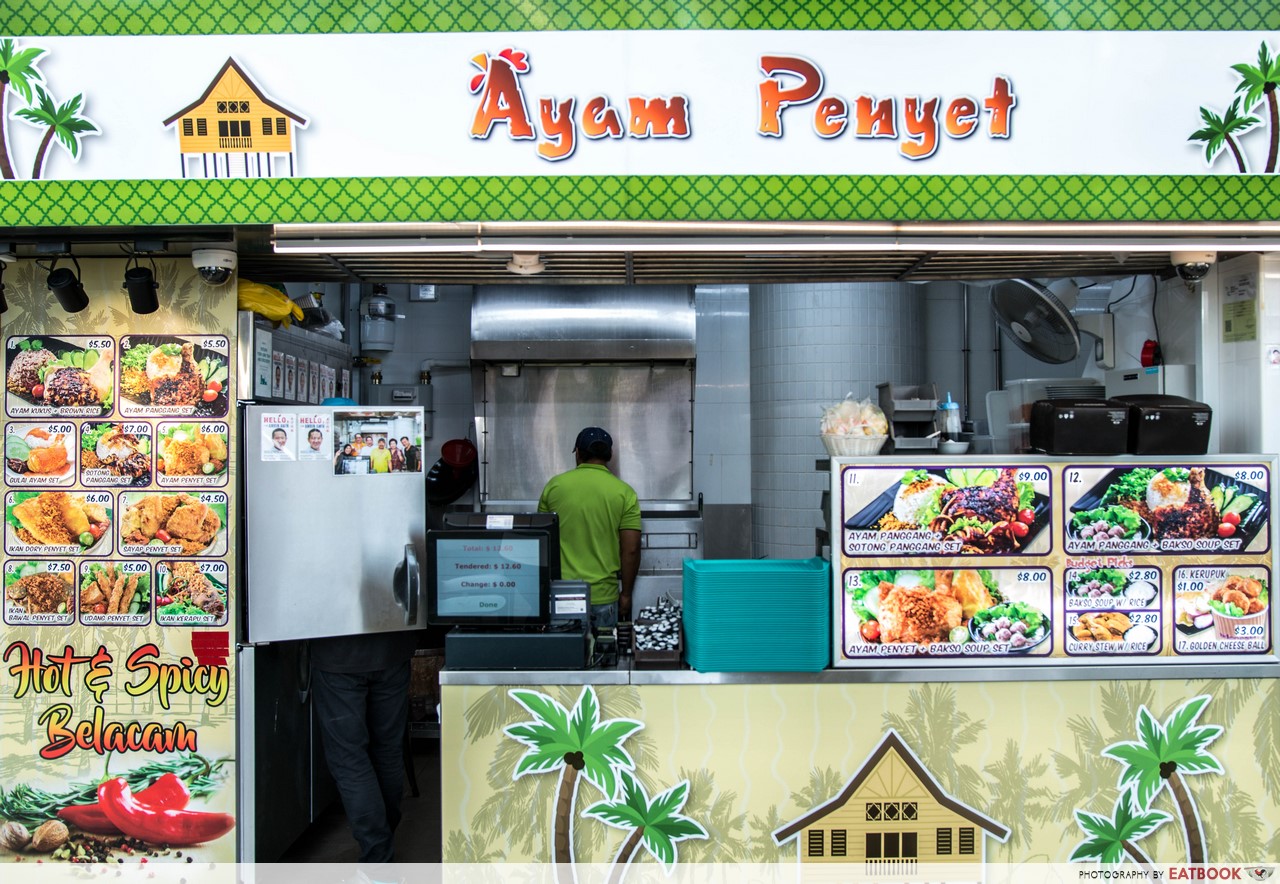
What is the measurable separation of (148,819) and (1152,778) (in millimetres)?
3933

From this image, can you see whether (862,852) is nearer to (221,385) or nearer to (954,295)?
(221,385)

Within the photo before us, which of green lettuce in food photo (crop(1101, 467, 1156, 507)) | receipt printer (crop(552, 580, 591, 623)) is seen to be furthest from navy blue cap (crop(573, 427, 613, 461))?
green lettuce in food photo (crop(1101, 467, 1156, 507))

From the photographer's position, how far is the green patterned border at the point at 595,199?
312cm

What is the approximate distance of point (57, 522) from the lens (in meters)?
3.59

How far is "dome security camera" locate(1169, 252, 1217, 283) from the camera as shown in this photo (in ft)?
11.5

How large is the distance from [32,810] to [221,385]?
1876 millimetres

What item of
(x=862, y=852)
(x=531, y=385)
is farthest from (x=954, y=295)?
(x=862, y=852)

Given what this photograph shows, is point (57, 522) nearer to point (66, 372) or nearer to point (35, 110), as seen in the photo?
point (66, 372)

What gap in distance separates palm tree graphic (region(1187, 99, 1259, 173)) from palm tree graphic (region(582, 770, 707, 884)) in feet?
9.77

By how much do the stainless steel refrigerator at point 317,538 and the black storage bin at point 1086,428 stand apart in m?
2.54

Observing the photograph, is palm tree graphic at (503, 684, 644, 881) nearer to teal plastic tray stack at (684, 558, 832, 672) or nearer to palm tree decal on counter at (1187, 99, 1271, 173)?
teal plastic tray stack at (684, 558, 832, 672)

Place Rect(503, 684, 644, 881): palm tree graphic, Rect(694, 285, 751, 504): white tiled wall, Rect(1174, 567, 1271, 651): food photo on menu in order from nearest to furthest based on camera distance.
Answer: Rect(503, 684, 644, 881): palm tree graphic < Rect(1174, 567, 1271, 651): food photo on menu < Rect(694, 285, 751, 504): white tiled wall

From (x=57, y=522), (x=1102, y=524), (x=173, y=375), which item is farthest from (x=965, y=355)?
(x=57, y=522)

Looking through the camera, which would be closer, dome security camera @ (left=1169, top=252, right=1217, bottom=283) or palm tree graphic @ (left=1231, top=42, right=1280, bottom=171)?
palm tree graphic @ (left=1231, top=42, right=1280, bottom=171)
